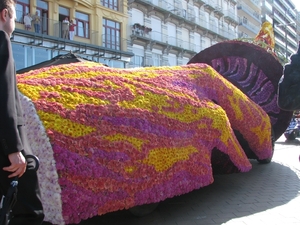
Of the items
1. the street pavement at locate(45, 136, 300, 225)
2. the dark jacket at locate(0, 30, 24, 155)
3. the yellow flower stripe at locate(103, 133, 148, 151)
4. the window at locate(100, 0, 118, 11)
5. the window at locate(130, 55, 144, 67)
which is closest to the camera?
the dark jacket at locate(0, 30, 24, 155)

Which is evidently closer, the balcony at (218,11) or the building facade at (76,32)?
the building facade at (76,32)

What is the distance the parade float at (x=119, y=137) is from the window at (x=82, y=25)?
57.3 ft

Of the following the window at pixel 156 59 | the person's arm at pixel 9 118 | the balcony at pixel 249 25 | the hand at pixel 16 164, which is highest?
the balcony at pixel 249 25

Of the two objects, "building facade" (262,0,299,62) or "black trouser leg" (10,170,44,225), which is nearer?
"black trouser leg" (10,170,44,225)

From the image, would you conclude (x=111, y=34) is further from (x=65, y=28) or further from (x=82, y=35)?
(x=65, y=28)

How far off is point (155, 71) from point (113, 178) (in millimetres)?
2220

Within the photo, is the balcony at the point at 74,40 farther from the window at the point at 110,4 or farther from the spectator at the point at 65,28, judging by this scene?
the window at the point at 110,4

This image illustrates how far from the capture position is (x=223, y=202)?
5.20 m

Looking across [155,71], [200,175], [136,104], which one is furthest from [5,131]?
[155,71]

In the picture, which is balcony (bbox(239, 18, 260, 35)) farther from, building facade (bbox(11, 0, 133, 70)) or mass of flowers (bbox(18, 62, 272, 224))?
mass of flowers (bbox(18, 62, 272, 224))

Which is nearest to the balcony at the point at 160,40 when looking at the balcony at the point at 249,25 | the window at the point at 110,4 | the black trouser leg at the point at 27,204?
the window at the point at 110,4

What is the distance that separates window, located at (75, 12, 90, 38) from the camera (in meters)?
21.8

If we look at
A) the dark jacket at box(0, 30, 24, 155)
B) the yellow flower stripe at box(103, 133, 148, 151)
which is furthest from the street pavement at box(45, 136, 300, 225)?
the dark jacket at box(0, 30, 24, 155)

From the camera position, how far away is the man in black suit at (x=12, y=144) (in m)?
1.99
